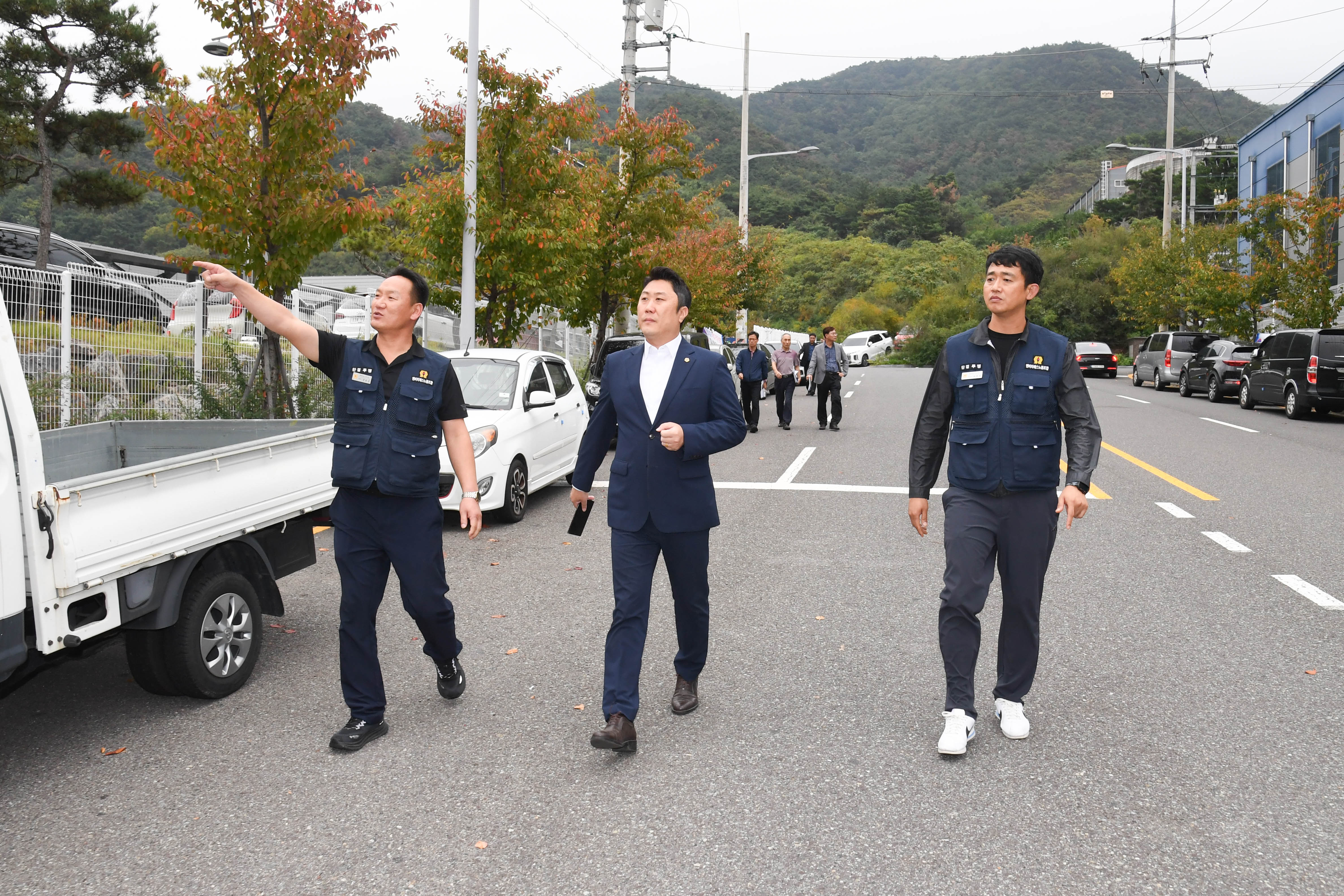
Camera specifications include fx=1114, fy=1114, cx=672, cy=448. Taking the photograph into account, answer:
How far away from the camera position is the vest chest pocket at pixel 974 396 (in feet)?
14.2

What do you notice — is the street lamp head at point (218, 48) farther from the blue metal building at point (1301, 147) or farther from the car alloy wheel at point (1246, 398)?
the blue metal building at point (1301, 147)

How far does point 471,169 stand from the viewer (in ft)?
53.2

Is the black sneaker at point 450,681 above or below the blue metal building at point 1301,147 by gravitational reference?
below

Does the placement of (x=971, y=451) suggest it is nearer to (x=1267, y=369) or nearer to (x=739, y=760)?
(x=739, y=760)

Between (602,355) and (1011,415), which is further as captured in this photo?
(602,355)

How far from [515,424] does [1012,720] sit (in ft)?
20.9

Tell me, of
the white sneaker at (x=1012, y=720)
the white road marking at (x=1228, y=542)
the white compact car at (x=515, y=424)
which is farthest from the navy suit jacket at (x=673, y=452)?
the white road marking at (x=1228, y=542)

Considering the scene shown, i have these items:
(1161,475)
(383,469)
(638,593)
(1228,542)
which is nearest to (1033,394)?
(638,593)

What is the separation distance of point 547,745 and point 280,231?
8.85m

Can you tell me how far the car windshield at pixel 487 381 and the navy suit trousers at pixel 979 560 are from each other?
6.42 metres

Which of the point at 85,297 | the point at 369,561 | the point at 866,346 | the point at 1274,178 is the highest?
the point at 1274,178

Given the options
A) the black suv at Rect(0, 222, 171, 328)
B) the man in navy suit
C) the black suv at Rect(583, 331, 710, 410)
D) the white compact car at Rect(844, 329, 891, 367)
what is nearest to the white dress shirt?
the man in navy suit

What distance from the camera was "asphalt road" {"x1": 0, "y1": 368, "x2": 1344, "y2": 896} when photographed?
11.1 feet

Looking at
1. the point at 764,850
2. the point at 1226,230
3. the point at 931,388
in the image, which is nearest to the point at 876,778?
the point at 764,850
